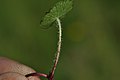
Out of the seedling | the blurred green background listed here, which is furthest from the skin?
the blurred green background

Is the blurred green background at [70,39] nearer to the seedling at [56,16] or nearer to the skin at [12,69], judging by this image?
the skin at [12,69]

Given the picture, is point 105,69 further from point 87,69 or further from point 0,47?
point 0,47

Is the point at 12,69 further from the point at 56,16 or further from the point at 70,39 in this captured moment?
the point at 70,39

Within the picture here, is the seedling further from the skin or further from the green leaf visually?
the skin

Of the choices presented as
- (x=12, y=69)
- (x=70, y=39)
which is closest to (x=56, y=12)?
(x=12, y=69)

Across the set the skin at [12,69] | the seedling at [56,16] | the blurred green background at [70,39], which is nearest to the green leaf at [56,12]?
the seedling at [56,16]

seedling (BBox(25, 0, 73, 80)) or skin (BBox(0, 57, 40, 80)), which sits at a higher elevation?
seedling (BBox(25, 0, 73, 80))

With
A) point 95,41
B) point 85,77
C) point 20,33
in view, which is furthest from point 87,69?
point 20,33
